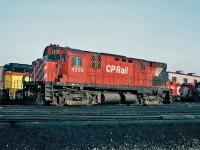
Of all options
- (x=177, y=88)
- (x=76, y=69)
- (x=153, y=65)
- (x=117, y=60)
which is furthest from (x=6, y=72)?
(x=177, y=88)

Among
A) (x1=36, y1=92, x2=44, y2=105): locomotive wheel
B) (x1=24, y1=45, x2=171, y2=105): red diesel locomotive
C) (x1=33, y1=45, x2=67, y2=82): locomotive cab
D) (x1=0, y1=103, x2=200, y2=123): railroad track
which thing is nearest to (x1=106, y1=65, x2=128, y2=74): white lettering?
(x1=24, y1=45, x2=171, y2=105): red diesel locomotive

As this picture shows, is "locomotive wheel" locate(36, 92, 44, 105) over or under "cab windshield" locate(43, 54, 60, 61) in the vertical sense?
under

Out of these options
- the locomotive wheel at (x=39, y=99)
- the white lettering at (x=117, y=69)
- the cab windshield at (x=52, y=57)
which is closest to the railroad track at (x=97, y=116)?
the locomotive wheel at (x=39, y=99)

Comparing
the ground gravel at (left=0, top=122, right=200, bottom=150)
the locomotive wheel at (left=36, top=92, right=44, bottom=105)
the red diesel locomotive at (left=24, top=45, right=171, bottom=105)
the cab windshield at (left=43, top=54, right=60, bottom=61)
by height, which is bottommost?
the locomotive wheel at (left=36, top=92, right=44, bottom=105)

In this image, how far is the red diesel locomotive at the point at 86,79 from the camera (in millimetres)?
14711

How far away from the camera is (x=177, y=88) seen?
32531mm

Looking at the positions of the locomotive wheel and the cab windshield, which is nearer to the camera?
the locomotive wheel

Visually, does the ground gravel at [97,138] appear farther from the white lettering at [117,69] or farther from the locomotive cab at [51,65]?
the white lettering at [117,69]

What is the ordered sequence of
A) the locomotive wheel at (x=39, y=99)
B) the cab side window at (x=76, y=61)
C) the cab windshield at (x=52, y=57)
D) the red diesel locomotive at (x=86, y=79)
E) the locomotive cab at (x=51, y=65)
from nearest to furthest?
1. the locomotive wheel at (x=39, y=99)
2. the red diesel locomotive at (x=86, y=79)
3. the locomotive cab at (x=51, y=65)
4. the cab windshield at (x=52, y=57)
5. the cab side window at (x=76, y=61)

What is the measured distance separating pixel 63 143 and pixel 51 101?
13.1 m

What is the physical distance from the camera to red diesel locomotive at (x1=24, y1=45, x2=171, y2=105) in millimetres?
14711

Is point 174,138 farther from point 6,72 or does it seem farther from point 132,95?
point 6,72

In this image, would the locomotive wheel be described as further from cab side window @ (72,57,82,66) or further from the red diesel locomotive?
cab side window @ (72,57,82,66)

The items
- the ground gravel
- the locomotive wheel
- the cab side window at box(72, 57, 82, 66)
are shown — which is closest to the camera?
the ground gravel
